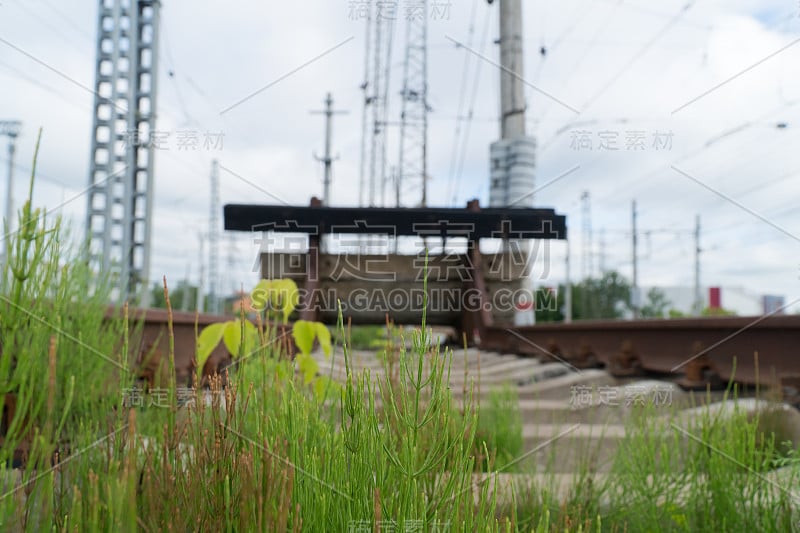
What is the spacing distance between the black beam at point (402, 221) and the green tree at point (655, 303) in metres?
69.7

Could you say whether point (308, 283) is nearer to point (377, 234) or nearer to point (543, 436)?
point (377, 234)

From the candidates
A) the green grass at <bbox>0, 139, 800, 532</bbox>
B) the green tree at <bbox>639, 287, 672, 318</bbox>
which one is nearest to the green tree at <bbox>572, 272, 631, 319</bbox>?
the green tree at <bbox>639, 287, 672, 318</bbox>

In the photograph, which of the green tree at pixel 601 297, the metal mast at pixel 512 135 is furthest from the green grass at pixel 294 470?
the green tree at pixel 601 297

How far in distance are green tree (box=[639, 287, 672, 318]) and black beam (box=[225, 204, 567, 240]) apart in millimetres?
69697

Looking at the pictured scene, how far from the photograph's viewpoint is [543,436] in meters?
3.08

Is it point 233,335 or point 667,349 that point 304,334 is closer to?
point 233,335

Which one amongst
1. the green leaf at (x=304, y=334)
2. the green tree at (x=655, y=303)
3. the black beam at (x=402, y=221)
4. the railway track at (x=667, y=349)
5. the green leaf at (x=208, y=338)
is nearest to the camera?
the green leaf at (x=208, y=338)

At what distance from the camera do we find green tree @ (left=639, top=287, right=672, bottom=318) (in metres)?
69.5

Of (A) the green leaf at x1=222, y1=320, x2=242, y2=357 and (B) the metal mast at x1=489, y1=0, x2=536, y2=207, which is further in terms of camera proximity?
(B) the metal mast at x1=489, y1=0, x2=536, y2=207

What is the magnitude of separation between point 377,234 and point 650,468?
2.98 meters

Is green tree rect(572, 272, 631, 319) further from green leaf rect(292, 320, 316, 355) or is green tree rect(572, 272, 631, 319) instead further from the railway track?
green leaf rect(292, 320, 316, 355)

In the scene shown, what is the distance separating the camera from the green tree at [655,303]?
6950 centimetres

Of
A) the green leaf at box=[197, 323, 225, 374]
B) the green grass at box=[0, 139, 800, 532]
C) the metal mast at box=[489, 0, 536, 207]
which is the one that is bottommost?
the green grass at box=[0, 139, 800, 532]

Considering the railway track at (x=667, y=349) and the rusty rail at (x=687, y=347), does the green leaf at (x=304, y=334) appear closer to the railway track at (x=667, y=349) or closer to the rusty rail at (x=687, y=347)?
the railway track at (x=667, y=349)
